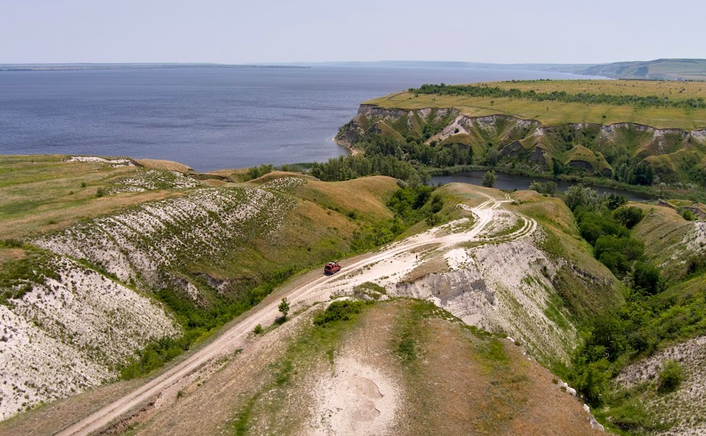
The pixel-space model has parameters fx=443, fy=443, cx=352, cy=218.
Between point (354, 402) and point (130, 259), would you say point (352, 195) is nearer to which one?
point (130, 259)

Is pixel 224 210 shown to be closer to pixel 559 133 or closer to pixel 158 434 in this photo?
pixel 158 434

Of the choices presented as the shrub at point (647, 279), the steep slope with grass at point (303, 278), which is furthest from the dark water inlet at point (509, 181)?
the shrub at point (647, 279)

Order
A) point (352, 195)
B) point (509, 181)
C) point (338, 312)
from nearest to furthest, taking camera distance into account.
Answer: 1. point (338, 312)
2. point (352, 195)
3. point (509, 181)

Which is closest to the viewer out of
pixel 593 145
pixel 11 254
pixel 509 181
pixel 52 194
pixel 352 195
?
pixel 11 254

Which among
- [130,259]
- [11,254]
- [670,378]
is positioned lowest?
[670,378]

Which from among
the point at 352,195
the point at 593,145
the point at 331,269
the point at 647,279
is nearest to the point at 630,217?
the point at 647,279

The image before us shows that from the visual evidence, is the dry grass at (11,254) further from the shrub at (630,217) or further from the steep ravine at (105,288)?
the shrub at (630,217)

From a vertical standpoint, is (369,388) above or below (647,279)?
above
